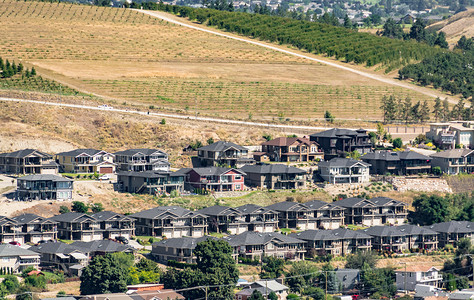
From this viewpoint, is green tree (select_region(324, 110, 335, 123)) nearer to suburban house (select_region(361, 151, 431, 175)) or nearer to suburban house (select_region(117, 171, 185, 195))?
suburban house (select_region(361, 151, 431, 175))

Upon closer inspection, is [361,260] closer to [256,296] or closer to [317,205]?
[317,205]

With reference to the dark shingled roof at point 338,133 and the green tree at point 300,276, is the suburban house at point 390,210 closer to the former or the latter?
the dark shingled roof at point 338,133

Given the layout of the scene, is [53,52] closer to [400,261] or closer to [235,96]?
[235,96]

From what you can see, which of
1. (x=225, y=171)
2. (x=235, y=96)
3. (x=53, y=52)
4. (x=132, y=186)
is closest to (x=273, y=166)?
(x=225, y=171)

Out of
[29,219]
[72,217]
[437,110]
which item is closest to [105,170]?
[72,217]

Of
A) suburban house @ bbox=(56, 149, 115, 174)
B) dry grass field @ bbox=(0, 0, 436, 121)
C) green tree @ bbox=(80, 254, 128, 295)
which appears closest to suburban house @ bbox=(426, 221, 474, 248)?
suburban house @ bbox=(56, 149, 115, 174)

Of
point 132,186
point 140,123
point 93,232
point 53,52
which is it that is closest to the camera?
point 93,232

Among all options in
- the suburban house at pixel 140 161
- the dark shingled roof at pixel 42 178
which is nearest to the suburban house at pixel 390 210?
the suburban house at pixel 140 161
